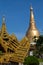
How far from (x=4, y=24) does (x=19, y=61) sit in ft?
12.8

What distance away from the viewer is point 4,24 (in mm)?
28969

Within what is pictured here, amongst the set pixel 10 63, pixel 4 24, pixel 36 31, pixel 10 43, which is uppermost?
pixel 36 31

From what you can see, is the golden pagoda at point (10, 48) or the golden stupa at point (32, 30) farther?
the golden stupa at point (32, 30)

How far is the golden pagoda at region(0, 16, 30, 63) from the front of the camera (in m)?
27.9

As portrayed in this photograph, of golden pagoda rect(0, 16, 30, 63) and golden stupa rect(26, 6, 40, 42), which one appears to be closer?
golden pagoda rect(0, 16, 30, 63)

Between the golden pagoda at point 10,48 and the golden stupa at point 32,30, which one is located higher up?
the golden stupa at point 32,30

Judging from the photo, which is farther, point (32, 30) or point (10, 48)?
point (32, 30)

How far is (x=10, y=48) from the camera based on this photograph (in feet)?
95.0

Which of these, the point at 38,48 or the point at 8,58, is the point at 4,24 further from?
the point at 38,48

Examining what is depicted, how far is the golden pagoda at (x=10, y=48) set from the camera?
91.6 feet

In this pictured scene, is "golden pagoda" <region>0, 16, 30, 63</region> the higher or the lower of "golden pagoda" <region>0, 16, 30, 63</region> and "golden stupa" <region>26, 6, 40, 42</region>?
the lower

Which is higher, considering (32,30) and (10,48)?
(32,30)

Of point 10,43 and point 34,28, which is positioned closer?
point 10,43

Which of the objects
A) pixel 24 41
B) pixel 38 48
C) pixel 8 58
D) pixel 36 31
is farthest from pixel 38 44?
pixel 36 31
